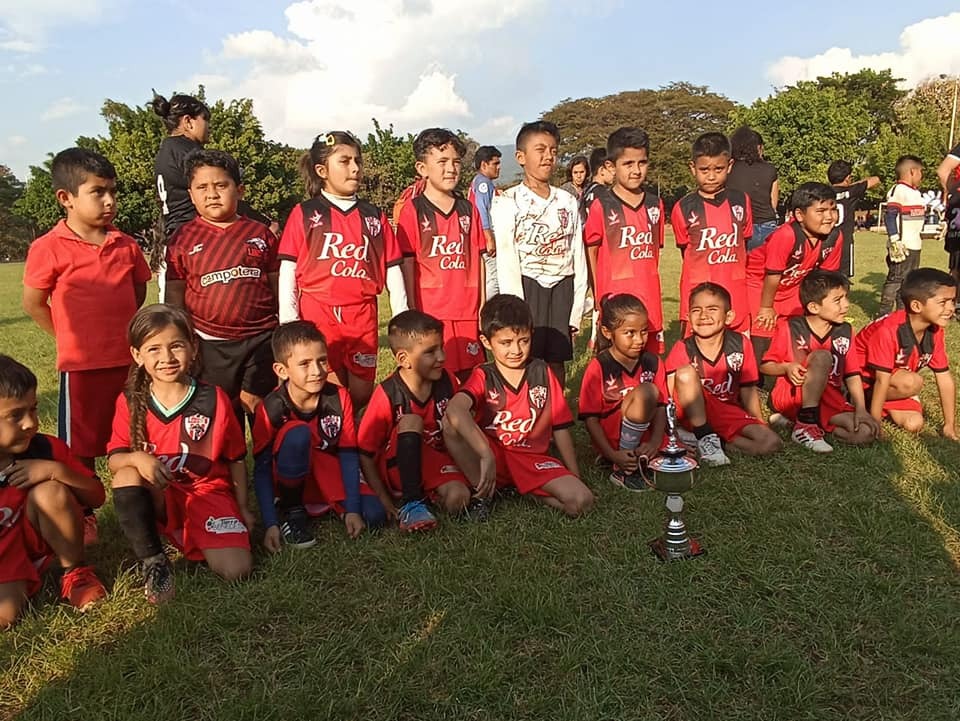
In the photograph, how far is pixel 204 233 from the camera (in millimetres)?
3848

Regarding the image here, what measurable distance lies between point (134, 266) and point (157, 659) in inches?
85.5

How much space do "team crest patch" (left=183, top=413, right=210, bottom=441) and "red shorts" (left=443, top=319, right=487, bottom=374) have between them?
5.34ft

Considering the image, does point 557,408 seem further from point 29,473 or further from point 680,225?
point 29,473

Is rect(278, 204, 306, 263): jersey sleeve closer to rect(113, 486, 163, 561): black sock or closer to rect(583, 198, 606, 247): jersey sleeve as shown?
rect(113, 486, 163, 561): black sock

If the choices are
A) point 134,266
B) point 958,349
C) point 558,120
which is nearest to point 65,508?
point 134,266

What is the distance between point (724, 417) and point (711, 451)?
1.33ft

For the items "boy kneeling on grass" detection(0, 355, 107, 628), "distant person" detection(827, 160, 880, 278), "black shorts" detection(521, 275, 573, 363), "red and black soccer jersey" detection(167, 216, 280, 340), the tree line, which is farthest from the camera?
the tree line

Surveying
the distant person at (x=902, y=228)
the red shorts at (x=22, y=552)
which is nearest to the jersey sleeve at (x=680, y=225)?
the red shorts at (x=22, y=552)

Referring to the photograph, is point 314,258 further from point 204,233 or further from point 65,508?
point 65,508

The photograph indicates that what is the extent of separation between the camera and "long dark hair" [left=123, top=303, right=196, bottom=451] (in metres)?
3.20

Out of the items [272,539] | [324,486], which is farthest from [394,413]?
[272,539]

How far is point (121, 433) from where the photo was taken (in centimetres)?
323

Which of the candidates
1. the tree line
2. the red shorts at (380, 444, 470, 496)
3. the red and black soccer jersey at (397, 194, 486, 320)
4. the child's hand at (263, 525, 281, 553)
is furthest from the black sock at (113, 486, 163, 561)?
the tree line

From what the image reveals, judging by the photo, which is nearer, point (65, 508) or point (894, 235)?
point (65, 508)
